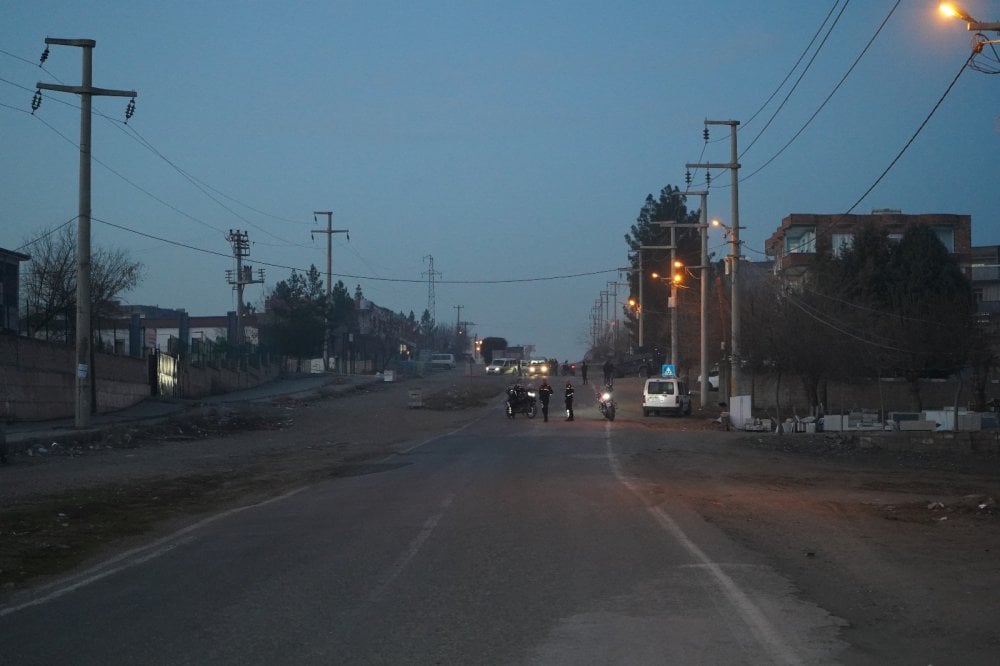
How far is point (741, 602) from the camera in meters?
8.93

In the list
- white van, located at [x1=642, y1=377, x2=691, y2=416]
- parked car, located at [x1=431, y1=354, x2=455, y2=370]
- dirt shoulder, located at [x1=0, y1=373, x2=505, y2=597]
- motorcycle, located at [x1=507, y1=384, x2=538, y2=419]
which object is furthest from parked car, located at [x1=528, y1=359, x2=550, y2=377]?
motorcycle, located at [x1=507, y1=384, x2=538, y2=419]

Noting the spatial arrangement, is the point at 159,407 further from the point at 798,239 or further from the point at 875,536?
the point at 798,239

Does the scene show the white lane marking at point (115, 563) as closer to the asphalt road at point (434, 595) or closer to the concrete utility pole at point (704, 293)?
the asphalt road at point (434, 595)

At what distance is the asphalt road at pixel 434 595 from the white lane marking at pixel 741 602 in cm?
3

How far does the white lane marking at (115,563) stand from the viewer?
9.55 meters

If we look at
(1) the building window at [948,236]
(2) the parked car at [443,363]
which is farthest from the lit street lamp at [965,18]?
(2) the parked car at [443,363]

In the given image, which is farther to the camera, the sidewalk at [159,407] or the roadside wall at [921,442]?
the roadside wall at [921,442]

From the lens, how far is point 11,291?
143 feet

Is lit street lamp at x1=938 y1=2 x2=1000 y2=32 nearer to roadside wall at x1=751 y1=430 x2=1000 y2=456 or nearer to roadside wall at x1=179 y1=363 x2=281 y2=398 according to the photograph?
roadside wall at x1=751 y1=430 x2=1000 y2=456

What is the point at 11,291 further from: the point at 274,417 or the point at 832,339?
the point at 832,339

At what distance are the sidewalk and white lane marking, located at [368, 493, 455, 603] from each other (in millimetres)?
16726

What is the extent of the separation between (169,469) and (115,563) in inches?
501

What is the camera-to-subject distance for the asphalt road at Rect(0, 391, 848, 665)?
7.45 meters

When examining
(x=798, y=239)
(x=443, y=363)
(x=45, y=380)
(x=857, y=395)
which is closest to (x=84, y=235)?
(x=45, y=380)
